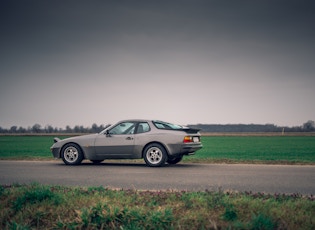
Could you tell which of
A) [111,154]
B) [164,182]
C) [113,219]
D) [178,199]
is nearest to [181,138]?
[111,154]

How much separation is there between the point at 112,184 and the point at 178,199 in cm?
297

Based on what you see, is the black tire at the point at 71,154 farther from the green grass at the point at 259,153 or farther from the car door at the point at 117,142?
the green grass at the point at 259,153

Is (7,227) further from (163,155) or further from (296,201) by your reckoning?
(163,155)

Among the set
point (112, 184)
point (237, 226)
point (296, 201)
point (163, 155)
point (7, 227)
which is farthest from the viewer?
point (163, 155)

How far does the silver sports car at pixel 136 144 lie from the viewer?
42.1 ft

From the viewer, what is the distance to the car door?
13.3 m

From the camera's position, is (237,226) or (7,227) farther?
(7,227)

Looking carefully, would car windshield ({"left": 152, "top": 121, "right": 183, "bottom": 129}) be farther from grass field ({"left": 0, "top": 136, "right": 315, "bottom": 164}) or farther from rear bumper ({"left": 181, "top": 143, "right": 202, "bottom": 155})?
grass field ({"left": 0, "top": 136, "right": 315, "bottom": 164})

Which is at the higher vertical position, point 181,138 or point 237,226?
point 181,138

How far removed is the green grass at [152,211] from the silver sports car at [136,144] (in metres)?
6.46

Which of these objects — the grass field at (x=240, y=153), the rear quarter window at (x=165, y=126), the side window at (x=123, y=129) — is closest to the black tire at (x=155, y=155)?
the rear quarter window at (x=165, y=126)

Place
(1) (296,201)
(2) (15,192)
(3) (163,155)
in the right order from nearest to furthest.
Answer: (1) (296,201), (2) (15,192), (3) (163,155)

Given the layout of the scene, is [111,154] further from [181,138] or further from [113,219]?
[113,219]

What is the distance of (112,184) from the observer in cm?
859
